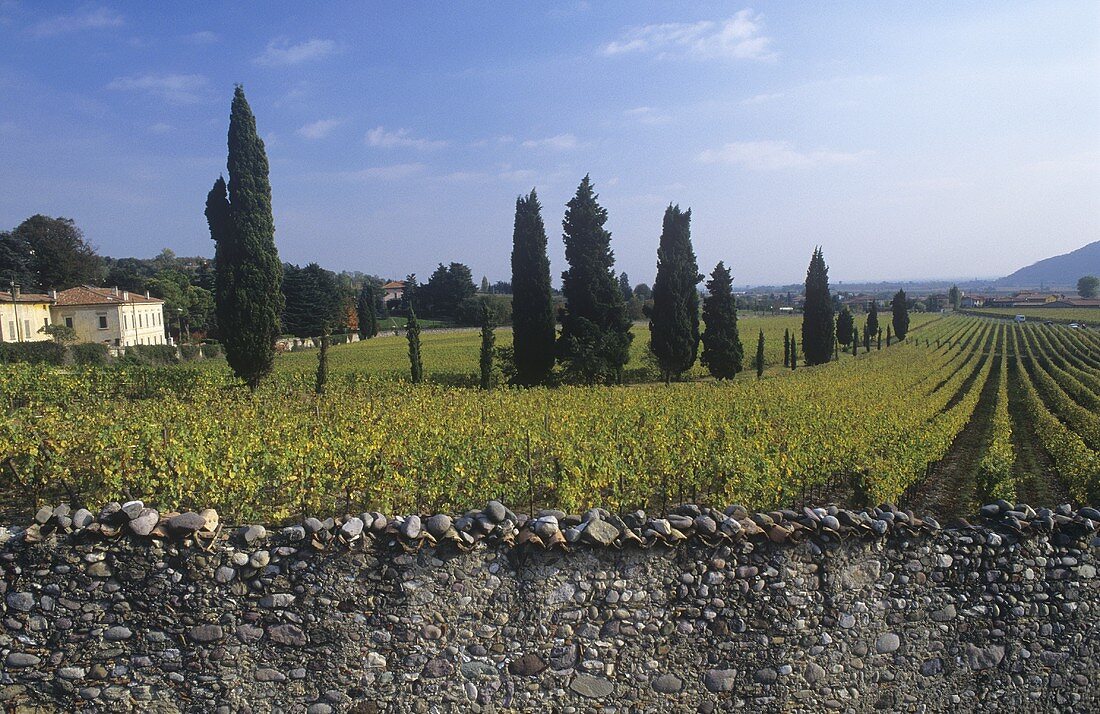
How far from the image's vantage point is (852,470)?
1056cm

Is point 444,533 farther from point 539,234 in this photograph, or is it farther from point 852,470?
point 539,234

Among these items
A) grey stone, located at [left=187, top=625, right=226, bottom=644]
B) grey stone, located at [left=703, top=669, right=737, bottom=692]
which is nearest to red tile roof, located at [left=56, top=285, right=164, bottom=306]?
grey stone, located at [left=187, top=625, right=226, bottom=644]

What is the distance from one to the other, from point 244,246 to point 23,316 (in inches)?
1659

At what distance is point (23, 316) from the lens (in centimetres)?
4709

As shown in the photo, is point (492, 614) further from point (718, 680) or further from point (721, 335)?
point (721, 335)

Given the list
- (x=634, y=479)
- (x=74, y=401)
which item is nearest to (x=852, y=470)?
(x=634, y=479)

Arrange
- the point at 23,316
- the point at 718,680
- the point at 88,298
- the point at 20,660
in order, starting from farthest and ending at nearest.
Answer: the point at 88,298 → the point at 23,316 → the point at 718,680 → the point at 20,660

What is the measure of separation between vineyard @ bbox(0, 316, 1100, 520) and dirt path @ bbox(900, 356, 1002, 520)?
2.9 inches

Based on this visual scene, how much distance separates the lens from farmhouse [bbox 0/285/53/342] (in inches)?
1719

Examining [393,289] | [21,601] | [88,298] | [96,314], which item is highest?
[393,289]

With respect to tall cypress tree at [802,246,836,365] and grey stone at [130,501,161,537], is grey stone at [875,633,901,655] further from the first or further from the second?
tall cypress tree at [802,246,836,365]

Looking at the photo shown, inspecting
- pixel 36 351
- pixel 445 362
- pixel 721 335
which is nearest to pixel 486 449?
pixel 721 335

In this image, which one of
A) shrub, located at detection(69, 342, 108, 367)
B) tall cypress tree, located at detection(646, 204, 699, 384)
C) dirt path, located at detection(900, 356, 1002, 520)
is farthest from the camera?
shrub, located at detection(69, 342, 108, 367)

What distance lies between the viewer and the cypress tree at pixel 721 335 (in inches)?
1357
